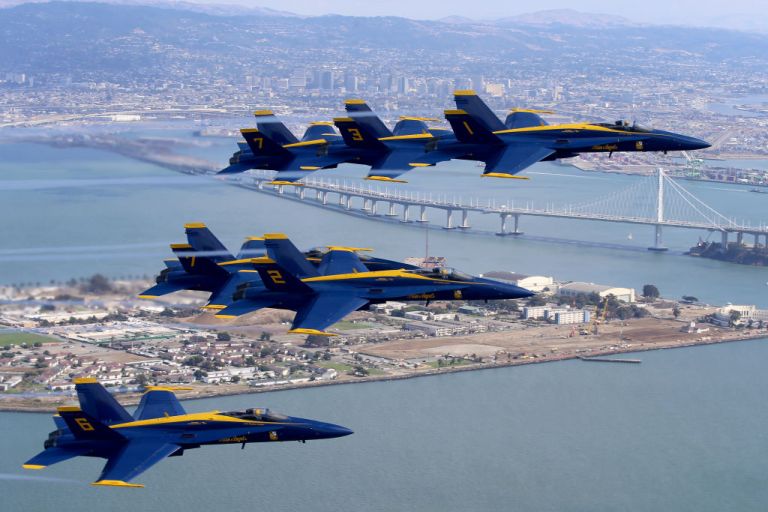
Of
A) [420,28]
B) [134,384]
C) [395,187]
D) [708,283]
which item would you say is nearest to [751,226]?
[708,283]

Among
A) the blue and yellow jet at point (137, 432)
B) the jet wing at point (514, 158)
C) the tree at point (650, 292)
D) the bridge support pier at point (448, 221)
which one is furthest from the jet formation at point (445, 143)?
the bridge support pier at point (448, 221)

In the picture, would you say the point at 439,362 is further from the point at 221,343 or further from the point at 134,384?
the point at 134,384

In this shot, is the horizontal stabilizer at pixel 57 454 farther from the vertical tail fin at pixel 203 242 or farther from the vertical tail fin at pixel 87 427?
the vertical tail fin at pixel 203 242

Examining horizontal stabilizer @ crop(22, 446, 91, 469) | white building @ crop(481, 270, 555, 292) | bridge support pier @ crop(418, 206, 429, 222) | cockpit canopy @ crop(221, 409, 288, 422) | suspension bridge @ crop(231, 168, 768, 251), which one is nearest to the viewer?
horizontal stabilizer @ crop(22, 446, 91, 469)

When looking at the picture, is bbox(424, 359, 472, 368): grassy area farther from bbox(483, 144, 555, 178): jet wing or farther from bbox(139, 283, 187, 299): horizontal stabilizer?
bbox(483, 144, 555, 178): jet wing

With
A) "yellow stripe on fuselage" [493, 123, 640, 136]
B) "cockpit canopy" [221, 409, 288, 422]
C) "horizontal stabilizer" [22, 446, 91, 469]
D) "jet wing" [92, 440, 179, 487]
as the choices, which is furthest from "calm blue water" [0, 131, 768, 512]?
"yellow stripe on fuselage" [493, 123, 640, 136]

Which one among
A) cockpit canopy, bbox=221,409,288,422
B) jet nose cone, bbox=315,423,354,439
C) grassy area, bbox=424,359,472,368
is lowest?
grassy area, bbox=424,359,472,368

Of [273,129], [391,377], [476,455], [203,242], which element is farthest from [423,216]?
[273,129]
